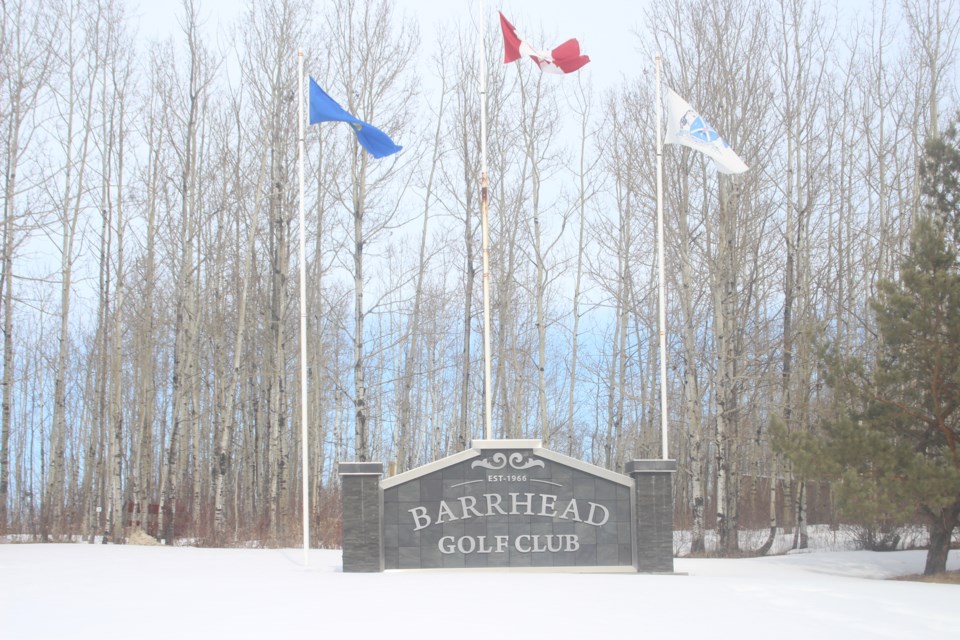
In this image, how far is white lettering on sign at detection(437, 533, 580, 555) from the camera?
13445mm

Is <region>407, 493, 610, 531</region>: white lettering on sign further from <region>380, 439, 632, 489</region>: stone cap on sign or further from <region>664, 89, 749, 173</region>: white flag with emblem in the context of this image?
<region>664, 89, 749, 173</region>: white flag with emblem

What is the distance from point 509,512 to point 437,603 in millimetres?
4071

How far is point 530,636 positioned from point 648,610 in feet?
6.34

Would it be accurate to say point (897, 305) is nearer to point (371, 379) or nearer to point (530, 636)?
point (530, 636)

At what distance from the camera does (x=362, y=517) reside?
43.5 feet

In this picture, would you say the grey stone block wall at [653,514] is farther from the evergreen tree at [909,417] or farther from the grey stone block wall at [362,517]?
the grey stone block wall at [362,517]

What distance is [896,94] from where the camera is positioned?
91.5 feet

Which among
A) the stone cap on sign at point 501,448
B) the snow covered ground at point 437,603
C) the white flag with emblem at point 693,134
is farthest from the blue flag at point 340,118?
the snow covered ground at point 437,603

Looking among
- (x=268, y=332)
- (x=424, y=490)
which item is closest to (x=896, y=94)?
(x=268, y=332)

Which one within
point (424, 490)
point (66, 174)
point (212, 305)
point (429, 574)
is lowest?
point (429, 574)

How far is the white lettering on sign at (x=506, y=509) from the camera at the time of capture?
13.5 meters

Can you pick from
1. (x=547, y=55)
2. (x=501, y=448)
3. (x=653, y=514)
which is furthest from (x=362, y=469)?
(x=547, y=55)

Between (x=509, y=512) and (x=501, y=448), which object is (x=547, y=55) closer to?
(x=501, y=448)

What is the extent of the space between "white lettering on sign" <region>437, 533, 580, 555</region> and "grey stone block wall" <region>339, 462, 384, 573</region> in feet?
3.11
